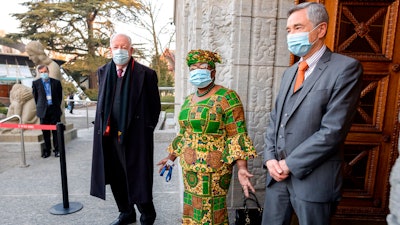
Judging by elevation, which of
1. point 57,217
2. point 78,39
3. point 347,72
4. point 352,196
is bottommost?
point 57,217

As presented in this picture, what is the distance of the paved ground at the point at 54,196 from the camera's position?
303 centimetres

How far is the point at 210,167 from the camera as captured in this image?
196 centimetres

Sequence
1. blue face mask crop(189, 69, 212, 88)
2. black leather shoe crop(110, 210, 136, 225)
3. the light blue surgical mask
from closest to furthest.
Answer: the light blue surgical mask, blue face mask crop(189, 69, 212, 88), black leather shoe crop(110, 210, 136, 225)

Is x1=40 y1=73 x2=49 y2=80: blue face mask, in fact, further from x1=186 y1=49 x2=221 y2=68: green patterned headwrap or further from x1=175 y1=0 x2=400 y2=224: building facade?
x1=186 y1=49 x2=221 y2=68: green patterned headwrap

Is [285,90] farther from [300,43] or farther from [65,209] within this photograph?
[65,209]

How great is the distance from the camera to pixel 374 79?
2.41m

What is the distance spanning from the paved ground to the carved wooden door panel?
6.76 feet

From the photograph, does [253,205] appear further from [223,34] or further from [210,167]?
[223,34]

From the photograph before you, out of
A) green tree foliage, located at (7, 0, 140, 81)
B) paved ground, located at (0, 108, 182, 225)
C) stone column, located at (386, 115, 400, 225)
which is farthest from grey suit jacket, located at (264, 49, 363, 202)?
green tree foliage, located at (7, 0, 140, 81)

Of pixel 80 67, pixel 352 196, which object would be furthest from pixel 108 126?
pixel 80 67

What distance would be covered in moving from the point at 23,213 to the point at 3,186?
118cm

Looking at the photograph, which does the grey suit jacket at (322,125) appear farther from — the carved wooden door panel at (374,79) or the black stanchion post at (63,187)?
the black stanchion post at (63,187)

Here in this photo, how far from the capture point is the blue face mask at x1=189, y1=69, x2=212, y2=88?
75.5 inches

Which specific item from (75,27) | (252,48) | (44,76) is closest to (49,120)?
(44,76)
